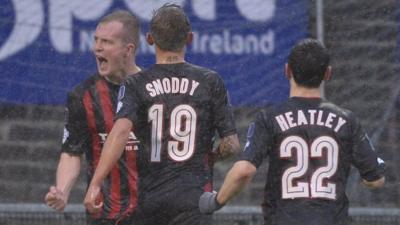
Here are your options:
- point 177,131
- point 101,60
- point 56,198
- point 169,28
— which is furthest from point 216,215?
point 169,28

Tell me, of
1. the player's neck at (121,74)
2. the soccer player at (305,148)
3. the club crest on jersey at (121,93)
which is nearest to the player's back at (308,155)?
the soccer player at (305,148)

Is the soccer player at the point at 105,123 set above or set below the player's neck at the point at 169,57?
below

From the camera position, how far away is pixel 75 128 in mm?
7859

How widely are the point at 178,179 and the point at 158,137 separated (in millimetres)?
229

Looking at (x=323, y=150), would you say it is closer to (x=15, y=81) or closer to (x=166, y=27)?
(x=166, y=27)

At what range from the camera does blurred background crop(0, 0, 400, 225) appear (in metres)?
9.83

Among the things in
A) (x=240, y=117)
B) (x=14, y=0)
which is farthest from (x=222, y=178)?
(x=14, y=0)

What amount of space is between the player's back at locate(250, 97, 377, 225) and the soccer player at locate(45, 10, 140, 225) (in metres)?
1.29

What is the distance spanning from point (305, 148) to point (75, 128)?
1699 millimetres

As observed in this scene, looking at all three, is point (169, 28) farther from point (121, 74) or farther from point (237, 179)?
point (237, 179)

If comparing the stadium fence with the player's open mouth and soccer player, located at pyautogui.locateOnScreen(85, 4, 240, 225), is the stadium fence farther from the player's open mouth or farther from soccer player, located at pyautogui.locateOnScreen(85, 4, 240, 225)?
soccer player, located at pyautogui.locateOnScreen(85, 4, 240, 225)

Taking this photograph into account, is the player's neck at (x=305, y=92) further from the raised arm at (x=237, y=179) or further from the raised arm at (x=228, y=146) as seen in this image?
the raised arm at (x=228, y=146)

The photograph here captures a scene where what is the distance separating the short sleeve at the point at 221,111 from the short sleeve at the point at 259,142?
2.27 ft

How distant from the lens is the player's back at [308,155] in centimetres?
660
